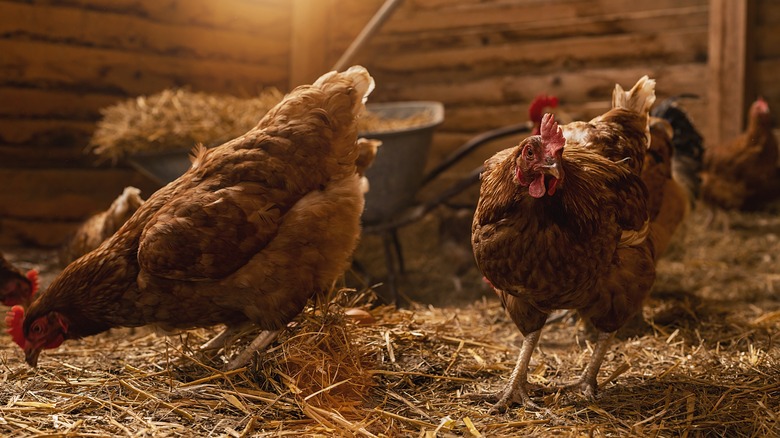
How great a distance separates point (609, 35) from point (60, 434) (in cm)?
549

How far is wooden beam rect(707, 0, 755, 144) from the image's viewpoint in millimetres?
5293

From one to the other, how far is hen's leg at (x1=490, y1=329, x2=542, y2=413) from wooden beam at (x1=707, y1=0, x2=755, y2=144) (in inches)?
153

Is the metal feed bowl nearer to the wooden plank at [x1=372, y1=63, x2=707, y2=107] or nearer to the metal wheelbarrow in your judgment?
the metal wheelbarrow

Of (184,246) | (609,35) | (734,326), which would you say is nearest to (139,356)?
(184,246)

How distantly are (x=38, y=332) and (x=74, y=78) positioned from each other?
3430 millimetres

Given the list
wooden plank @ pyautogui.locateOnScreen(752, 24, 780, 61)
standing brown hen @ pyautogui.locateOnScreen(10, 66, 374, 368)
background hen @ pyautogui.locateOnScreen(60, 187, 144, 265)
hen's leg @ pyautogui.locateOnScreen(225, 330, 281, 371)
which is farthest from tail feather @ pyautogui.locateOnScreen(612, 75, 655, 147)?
wooden plank @ pyautogui.locateOnScreen(752, 24, 780, 61)

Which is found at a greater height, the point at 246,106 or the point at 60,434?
the point at 246,106

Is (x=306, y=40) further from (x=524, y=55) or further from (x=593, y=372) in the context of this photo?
(x=593, y=372)

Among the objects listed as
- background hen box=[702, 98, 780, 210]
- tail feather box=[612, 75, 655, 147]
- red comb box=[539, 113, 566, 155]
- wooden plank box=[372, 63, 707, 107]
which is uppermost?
red comb box=[539, 113, 566, 155]

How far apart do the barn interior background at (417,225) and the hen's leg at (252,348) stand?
5 centimetres

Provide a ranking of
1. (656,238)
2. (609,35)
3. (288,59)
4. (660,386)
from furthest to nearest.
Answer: (288,59) < (609,35) < (656,238) < (660,386)

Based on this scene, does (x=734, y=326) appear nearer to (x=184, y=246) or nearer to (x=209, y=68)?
(x=184, y=246)

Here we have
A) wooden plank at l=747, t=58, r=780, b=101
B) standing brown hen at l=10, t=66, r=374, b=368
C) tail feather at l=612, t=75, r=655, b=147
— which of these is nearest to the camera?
standing brown hen at l=10, t=66, r=374, b=368

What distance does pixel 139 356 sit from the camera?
9.87ft
